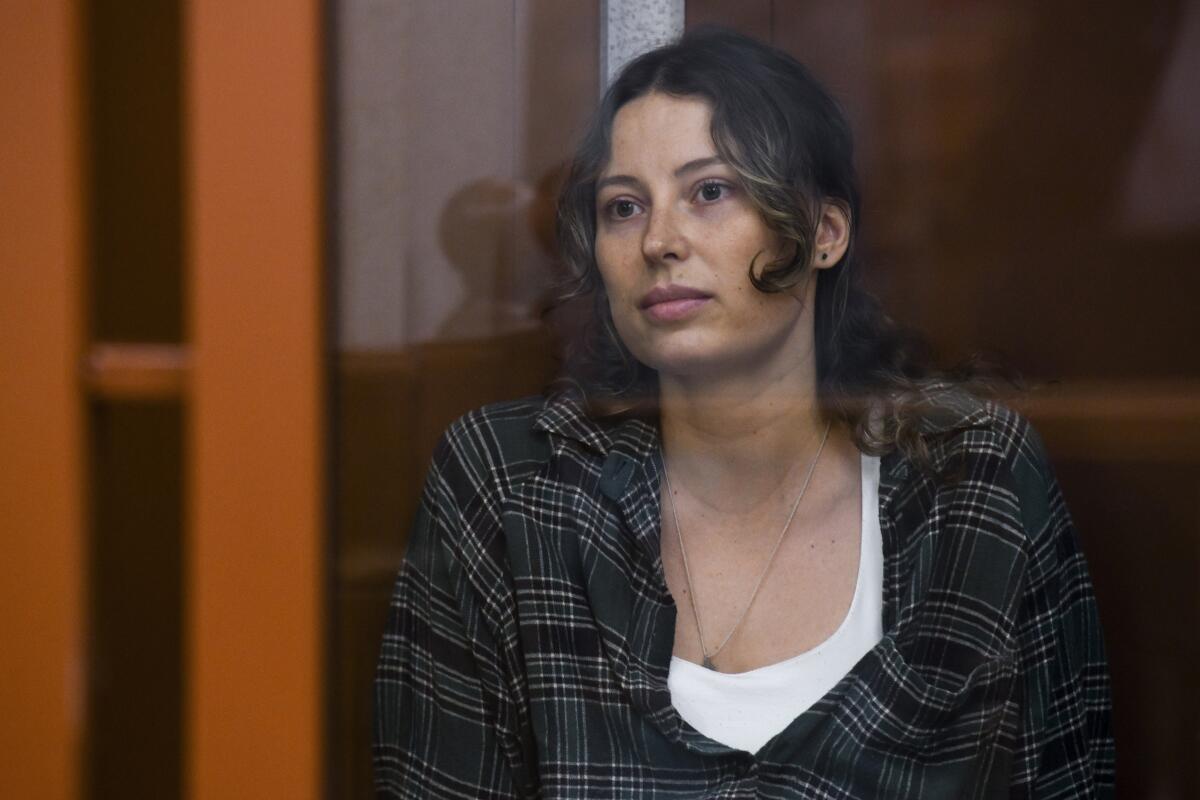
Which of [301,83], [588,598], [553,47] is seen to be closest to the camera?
[301,83]

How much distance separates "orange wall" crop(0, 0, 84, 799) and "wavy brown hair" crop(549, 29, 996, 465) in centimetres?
38

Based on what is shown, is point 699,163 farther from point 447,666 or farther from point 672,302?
point 447,666

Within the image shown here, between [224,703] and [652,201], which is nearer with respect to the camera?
[224,703]

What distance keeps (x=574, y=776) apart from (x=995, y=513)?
43 cm

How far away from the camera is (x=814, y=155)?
0.98 meters

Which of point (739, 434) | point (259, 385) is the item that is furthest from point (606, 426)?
point (259, 385)

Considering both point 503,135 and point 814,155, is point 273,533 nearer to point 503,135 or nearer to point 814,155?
point 503,135

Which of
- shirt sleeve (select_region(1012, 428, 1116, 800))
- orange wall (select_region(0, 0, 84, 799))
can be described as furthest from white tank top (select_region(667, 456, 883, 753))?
orange wall (select_region(0, 0, 84, 799))

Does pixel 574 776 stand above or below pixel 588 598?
below

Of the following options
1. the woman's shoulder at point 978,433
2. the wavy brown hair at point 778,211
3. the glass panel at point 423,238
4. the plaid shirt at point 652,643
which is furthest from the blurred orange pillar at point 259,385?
the woman's shoulder at point 978,433

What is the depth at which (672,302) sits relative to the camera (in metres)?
0.96

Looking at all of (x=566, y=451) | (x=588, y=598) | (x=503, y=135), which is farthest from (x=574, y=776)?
(x=503, y=135)

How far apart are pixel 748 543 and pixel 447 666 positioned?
31 centimetres

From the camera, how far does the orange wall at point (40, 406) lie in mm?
852
